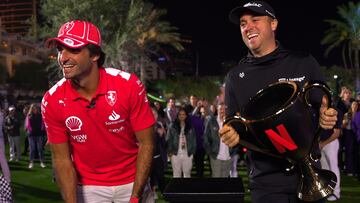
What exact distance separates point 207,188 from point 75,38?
149cm

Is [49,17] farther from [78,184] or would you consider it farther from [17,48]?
[17,48]

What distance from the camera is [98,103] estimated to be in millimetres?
3734

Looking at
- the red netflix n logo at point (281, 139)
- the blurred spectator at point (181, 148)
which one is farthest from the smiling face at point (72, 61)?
the blurred spectator at point (181, 148)

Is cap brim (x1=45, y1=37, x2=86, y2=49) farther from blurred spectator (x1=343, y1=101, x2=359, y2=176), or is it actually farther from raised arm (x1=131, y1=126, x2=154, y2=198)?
blurred spectator (x1=343, y1=101, x2=359, y2=176)

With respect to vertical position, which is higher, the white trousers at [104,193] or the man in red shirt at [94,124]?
the man in red shirt at [94,124]

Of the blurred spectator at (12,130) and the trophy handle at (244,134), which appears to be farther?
the blurred spectator at (12,130)

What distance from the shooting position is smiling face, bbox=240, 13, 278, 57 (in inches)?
133

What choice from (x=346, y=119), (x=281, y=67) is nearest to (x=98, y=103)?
(x=281, y=67)

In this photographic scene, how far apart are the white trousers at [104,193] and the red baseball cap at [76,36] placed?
1081 mm

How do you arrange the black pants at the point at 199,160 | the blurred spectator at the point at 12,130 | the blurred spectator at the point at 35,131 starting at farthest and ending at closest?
the blurred spectator at the point at 12,130, the blurred spectator at the point at 35,131, the black pants at the point at 199,160

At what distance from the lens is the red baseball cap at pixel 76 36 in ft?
11.8

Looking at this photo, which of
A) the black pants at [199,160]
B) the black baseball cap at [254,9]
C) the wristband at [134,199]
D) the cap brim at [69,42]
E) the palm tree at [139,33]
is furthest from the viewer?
the palm tree at [139,33]

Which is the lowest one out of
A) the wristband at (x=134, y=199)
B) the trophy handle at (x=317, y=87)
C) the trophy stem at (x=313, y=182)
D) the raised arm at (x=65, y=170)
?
the wristband at (x=134, y=199)

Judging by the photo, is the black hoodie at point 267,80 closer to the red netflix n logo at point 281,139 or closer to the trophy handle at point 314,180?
the trophy handle at point 314,180
